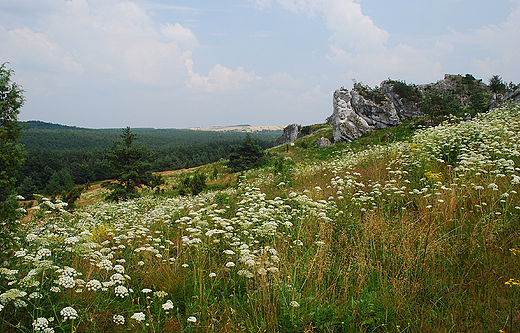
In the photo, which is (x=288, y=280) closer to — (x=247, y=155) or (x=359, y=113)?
(x=247, y=155)

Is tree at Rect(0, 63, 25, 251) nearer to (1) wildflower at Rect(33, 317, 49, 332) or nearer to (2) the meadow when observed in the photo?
(2) the meadow

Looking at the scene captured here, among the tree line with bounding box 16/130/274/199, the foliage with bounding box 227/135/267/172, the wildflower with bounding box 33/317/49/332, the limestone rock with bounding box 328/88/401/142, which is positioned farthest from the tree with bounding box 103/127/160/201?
the tree line with bounding box 16/130/274/199

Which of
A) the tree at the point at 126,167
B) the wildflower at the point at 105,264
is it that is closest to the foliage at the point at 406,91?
the tree at the point at 126,167

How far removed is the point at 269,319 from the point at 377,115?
3137cm

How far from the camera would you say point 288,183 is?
8125 millimetres

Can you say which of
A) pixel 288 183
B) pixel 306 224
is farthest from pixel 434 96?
Answer: pixel 306 224

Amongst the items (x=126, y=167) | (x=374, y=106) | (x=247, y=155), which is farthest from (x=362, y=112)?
(x=126, y=167)

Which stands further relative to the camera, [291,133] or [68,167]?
[68,167]

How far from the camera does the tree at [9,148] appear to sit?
8.46ft

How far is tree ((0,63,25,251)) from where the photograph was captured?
2.58m

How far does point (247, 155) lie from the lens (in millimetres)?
26156

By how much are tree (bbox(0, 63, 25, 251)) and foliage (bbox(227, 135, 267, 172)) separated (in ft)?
71.0

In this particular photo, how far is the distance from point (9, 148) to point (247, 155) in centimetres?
2347

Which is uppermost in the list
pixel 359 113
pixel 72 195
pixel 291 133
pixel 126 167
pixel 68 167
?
pixel 359 113
